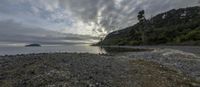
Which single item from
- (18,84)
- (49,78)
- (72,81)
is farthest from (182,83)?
(18,84)

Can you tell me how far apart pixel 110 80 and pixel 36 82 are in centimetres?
477

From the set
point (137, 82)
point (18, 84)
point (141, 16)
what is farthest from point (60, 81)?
point (141, 16)

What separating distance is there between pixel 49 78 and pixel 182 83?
9.03 m

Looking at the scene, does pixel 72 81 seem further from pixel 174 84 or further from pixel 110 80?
pixel 174 84

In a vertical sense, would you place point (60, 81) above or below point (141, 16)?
below

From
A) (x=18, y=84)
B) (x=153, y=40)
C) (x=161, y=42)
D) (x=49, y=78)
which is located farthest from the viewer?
(x=153, y=40)

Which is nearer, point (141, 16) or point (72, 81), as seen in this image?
point (72, 81)

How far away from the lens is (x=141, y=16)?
13212cm

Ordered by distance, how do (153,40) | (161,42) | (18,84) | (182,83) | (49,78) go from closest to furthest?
1. (18,84)
2. (49,78)
3. (182,83)
4. (161,42)
5. (153,40)

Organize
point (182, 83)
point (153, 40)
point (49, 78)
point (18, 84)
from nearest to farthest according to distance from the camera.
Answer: point (18, 84)
point (49, 78)
point (182, 83)
point (153, 40)

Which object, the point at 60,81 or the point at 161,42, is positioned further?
the point at 161,42

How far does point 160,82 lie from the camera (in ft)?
49.2

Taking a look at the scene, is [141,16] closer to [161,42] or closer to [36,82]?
[161,42]

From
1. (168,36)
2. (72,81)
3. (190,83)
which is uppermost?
(168,36)
